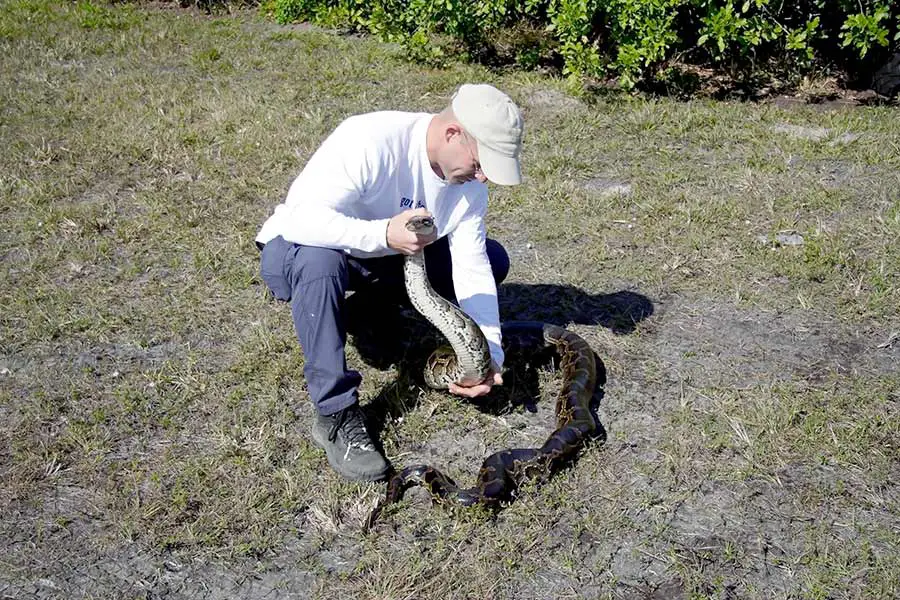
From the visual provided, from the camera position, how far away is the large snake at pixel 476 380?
3672 millimetres

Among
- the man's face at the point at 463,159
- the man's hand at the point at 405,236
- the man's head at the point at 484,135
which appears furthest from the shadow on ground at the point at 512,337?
the man's head at the point at 484,135

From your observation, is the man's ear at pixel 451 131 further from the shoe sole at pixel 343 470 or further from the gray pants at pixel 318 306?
the shoe sole at pixel 343 470

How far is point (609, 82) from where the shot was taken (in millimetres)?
8602

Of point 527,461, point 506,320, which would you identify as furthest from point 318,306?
point 506,320

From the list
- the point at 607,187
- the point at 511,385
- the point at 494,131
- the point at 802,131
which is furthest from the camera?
the point at 802,131

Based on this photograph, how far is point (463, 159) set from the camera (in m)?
3.60

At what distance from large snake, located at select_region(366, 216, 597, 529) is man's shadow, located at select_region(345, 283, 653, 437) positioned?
0.18m

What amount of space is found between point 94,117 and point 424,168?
5.45 m

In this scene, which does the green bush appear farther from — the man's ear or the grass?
the man's ear

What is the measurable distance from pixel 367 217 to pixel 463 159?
1.96ft

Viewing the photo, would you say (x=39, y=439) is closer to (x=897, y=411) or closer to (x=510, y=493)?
(x=510, y=493)

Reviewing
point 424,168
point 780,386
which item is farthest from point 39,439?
point 780,386

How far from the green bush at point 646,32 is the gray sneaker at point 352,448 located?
5.24 meters

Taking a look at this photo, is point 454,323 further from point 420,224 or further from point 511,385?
point 511,385
